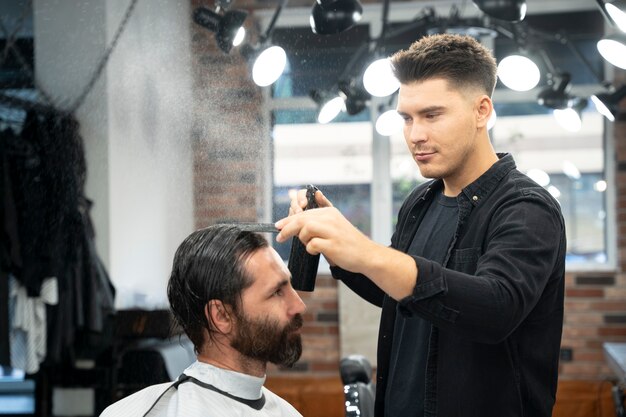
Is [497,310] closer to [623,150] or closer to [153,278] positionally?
[153,278]

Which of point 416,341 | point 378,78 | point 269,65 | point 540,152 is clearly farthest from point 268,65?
point 540,152

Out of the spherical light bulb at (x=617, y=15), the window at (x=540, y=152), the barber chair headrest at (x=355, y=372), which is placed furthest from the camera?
the window at (x=540, y=152)

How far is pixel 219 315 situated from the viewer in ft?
5.07

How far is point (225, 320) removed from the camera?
1546 mm

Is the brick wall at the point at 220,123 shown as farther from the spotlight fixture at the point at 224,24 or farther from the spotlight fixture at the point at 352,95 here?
the spotlight fixture at the point at 352,95

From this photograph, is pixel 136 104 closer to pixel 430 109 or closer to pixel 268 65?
pixel 268 65

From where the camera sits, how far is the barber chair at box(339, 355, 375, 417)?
200 centimetres

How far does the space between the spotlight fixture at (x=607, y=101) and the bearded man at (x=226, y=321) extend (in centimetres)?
192

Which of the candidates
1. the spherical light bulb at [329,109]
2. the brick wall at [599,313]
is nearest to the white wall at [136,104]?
the spherical light bulb at [329,109]

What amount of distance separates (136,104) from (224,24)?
0.43 meters

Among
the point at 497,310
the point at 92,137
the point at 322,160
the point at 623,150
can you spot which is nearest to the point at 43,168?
the point at 92,137

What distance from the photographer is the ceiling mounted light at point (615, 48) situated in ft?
7.72

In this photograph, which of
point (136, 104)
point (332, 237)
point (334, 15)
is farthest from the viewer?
point (136, 104)

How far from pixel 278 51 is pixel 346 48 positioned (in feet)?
4.52
